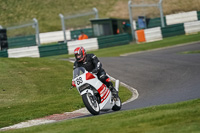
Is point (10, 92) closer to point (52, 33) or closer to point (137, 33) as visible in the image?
point (137, 33)

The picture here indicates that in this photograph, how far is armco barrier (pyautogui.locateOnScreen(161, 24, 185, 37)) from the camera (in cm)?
3512

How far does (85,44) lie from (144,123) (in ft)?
84.7

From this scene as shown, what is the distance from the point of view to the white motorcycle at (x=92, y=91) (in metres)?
10.3

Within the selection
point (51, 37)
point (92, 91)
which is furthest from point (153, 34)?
point (92, 91)

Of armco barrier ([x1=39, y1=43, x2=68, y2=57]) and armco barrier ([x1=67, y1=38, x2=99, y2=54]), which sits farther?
armco barrier ([x1=67, y1=38, x2=99, y2=54])

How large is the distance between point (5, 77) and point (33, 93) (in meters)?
2.87

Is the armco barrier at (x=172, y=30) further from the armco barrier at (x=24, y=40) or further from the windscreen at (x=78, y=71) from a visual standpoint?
the windscreen at (x=78, y=71)

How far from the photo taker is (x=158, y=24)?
142ft

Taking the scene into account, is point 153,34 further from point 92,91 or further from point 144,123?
point 144,123

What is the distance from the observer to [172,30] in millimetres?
35281

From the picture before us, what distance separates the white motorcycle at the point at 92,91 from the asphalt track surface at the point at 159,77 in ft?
3.05

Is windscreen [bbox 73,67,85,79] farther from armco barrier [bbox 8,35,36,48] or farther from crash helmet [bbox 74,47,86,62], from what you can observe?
armco barrier [bbox 8,35,36,48]

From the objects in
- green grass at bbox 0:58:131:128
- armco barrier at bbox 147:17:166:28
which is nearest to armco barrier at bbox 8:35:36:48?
armco barrier at bbox 147:17:166:28

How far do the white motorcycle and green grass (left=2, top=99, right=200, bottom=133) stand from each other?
96 cm
